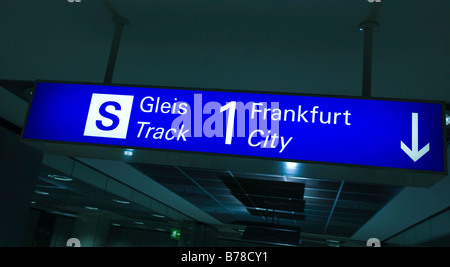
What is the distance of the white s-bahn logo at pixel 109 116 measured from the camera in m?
2.16

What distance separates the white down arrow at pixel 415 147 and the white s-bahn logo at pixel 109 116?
1495mm

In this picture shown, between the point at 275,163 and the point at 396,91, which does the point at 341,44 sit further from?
the point at 275,163

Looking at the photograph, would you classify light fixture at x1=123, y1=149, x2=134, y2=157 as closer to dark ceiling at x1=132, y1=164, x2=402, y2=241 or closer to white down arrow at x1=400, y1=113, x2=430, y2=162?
white down arrow at x1=400, y1=113, x2=430, y2=162

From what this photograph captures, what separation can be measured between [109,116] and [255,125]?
32.8 inches

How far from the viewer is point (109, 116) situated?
2.18 meters

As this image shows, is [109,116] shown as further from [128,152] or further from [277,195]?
[277,195]

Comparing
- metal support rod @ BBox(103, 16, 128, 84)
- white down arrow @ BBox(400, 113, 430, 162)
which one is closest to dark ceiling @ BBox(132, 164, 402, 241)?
metal support rod @ BBox(103, 16, 128, 84)

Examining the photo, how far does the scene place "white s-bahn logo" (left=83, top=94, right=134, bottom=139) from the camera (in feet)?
7.09

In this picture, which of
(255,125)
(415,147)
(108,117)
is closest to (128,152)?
(108,117)

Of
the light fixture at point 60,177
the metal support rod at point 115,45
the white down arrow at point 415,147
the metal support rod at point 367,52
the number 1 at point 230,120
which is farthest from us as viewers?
the light fixture at point 60,177

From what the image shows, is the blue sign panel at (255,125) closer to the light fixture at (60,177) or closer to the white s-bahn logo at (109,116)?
the white s-bahn logo at (109,116)

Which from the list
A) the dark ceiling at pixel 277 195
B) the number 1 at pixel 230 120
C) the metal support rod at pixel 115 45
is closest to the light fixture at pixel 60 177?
the dark ceiling at pixel 277 195

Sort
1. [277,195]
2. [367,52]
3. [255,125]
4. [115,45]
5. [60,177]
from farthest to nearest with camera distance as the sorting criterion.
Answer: [277,195] → [60,177] → [115,45] → [367,52] → [255,125]
